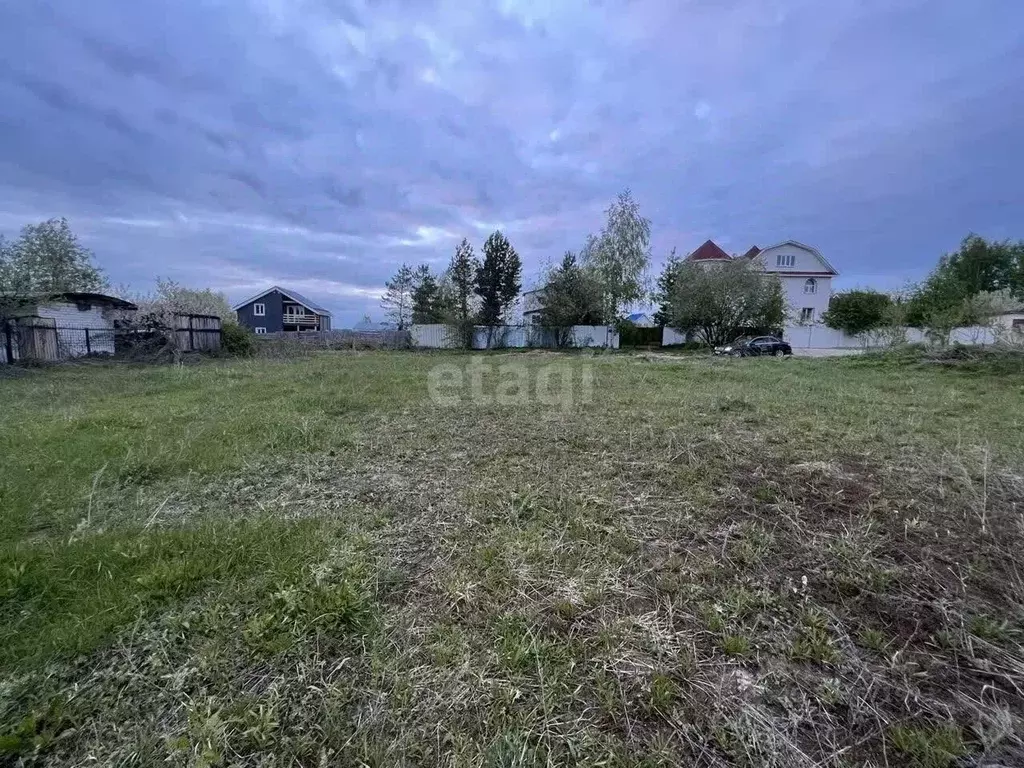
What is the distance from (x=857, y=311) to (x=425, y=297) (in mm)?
27411

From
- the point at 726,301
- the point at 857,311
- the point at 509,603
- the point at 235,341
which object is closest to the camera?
the point at 509,603

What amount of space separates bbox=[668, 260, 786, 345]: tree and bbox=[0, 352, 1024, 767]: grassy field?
1790cm

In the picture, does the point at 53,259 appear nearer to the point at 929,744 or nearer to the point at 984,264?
the point at 929,744

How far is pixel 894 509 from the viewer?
2.69 meters

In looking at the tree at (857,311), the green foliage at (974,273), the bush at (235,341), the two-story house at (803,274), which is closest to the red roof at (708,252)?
the two-story house at (803,274)

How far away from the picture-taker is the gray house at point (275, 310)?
34000 mm

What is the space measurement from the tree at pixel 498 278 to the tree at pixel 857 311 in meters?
20.0

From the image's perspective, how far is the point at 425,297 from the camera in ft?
98.5

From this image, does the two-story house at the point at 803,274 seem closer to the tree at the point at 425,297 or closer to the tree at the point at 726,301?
the tree at the point at 726,301

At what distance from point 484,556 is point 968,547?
2.59 meters

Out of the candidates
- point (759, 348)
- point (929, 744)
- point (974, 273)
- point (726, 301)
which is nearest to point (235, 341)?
point (929, 744)

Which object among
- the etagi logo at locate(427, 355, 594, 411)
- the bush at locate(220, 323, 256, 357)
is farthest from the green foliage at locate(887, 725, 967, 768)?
the bush at locate(220, 323, 256, 357)

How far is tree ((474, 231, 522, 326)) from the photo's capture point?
25.7 metres

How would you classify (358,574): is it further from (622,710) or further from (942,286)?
(942,286)
